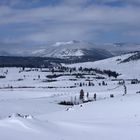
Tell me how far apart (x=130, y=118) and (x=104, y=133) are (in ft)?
24.3

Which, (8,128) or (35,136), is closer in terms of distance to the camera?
(35,136)

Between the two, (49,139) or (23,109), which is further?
(23,109)

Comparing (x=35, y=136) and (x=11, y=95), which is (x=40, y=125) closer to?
(x=35, y=136)

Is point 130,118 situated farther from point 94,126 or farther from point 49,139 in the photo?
point 49,139

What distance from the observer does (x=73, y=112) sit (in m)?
42.3

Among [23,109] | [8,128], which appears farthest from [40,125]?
[23,109]

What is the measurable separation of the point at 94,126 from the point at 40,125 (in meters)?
3.97

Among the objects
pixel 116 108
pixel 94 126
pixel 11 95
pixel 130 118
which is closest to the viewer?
pixel 94 126

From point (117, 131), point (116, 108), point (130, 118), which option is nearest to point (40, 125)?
point (117, 131)

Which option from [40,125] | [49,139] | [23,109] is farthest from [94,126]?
[23,109]

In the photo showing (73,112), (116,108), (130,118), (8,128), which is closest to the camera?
(8,128)

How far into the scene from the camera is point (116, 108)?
38688mm

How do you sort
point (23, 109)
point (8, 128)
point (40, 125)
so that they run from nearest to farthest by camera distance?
point (8, 128), point (40, 125), point (23, 109)

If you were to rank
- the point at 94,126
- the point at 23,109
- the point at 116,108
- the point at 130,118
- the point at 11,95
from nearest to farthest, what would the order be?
the point at 94,126, the point at 130,118, the point at 116,108, the point at 23,109, the point at 11,95
